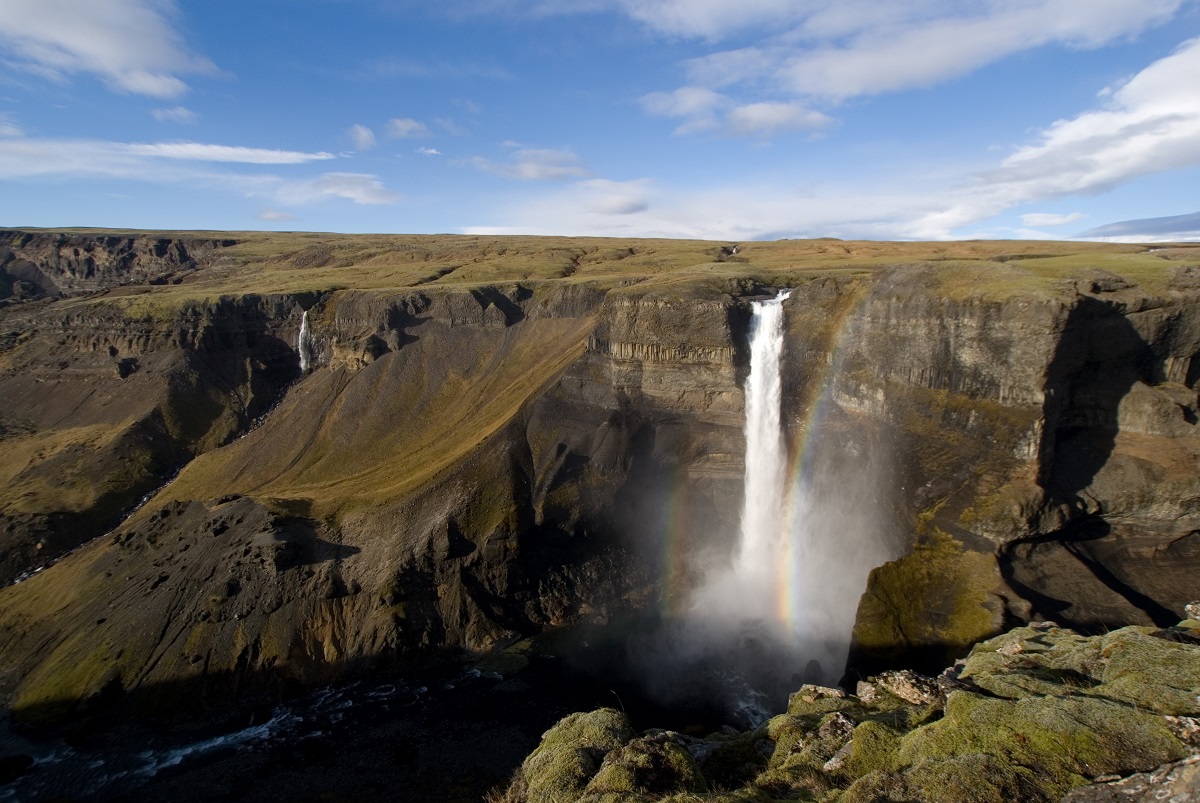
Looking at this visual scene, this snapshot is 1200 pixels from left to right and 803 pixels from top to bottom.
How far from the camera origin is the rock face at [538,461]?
104ft

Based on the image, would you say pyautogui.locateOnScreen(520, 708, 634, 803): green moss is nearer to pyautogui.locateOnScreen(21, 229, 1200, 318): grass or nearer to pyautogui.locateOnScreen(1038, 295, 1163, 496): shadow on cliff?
pyautogui.locateOnScreen(1038, 295, 1163, 496): shadow on cliff

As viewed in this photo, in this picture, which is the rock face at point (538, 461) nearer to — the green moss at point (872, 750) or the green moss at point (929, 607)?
the green moss at point (929, 607)

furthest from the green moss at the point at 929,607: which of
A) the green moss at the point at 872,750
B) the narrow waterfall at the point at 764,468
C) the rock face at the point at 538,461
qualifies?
the green moss at the point at 872,750

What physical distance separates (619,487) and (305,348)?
5137 cm

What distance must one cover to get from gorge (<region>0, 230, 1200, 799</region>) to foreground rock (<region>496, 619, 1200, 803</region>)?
14.3 m

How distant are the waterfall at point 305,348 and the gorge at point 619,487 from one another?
6525mm

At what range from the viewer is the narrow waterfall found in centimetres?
4459

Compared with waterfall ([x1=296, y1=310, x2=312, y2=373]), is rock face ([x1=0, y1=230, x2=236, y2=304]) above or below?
above

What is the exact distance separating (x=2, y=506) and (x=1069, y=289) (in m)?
85.7

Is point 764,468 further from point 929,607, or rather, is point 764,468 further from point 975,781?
point 975,781

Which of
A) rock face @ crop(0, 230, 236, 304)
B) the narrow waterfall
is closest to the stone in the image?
the narrow waterfall

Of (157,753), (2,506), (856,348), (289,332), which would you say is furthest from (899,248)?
(2,506)

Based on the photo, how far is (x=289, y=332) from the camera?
257 ft

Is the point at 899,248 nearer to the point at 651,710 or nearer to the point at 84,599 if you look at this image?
the point at 651,710
